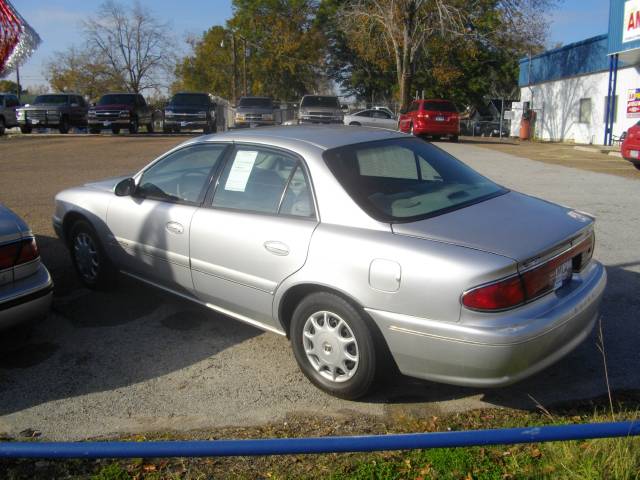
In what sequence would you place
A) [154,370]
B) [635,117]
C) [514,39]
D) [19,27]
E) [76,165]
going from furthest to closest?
[514,39]
[635,117]
[76,165]
[154,370]
[19,27]

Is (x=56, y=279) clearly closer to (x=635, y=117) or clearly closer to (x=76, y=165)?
(x=76, y=165)

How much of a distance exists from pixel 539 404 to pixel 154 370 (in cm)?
247

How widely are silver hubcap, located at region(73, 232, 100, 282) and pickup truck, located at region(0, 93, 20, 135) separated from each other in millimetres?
26489

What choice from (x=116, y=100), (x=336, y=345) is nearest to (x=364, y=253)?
(x=336, y=345)

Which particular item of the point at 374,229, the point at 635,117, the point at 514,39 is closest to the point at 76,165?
the point at 374,229

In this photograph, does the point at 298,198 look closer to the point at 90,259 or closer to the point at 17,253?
the point at 17,253

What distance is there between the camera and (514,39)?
3353 cm

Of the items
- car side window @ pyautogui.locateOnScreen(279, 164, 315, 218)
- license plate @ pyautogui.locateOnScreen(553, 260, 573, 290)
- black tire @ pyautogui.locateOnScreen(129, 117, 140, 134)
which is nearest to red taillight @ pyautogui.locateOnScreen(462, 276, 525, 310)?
license plate @ pyautogui.locateOnScreen(553, 260, 573, 290)

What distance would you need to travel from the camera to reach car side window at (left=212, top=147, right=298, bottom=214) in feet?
13.5

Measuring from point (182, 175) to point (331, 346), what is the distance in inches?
81.7

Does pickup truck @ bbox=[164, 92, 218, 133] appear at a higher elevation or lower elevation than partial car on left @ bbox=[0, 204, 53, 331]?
higher

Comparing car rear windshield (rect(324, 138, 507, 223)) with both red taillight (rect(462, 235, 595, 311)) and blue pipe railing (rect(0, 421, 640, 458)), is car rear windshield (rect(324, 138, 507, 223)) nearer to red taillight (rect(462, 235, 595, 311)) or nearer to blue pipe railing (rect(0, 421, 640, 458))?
red taillight (rect(462, 235, 595, 311))

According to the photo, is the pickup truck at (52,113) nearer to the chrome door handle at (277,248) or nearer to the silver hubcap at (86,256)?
the silver hubcap at (86,256)

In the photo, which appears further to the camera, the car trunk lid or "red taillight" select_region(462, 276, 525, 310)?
the car trunk lid
